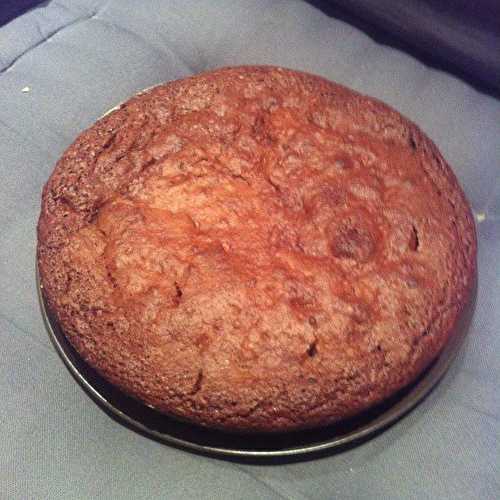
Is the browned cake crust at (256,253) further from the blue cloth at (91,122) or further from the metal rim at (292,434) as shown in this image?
the blue cloth at (91,122)

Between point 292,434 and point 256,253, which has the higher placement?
point 256,253

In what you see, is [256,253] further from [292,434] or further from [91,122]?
[91,122]

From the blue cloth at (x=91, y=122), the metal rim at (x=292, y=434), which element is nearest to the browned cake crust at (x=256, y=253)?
the metal rim at (x=292, y=434)

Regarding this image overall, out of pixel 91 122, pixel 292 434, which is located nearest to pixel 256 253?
pixel 292 434

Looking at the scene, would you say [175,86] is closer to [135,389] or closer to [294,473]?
[135,389]

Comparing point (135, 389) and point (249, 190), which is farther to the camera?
point (249, 190)

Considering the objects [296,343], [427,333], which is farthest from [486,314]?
[296,343]

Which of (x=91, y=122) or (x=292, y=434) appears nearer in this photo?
(x=292, y=434)
